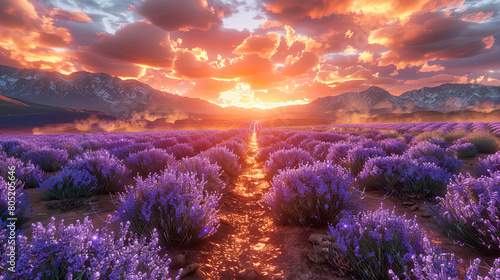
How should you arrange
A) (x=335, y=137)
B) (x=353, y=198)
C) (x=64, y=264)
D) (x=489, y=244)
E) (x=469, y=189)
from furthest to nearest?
(x=335, y=137) → (x=353, y=198) → (x=469, y=189) → (x=489, y=244) → (x=64, y=264)

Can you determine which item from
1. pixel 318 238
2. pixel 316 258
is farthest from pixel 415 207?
pixel 316 258

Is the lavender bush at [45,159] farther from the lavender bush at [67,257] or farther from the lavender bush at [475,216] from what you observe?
the lavender bush at [475,216]

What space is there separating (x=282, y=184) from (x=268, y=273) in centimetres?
128

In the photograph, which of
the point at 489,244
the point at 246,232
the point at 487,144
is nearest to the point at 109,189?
the point at 246,232

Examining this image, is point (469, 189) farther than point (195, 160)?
No

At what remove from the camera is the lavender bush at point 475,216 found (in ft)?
7.15

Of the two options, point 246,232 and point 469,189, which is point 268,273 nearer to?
point 246,232

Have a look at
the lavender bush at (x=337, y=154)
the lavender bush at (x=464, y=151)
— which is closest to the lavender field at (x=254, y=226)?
the lavender bush at (x=337, y=154)

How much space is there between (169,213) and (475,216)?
345 cm

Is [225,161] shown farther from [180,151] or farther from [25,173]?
[25,173]

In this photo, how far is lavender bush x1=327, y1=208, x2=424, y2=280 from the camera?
75.7 inches

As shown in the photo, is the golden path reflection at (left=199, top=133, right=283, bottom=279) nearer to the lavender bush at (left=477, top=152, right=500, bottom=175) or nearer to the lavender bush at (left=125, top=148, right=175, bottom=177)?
the lavender bush at (left=125, top=148, right=175, bottom=177)

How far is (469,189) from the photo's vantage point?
2746 millimetres

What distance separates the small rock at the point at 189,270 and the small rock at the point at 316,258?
49.0 inches
